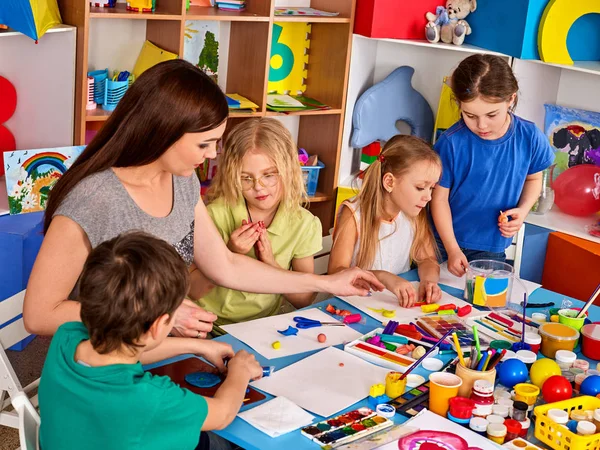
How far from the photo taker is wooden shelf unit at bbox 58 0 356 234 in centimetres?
316

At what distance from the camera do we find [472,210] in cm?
279

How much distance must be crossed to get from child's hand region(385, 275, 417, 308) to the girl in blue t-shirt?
41 cm

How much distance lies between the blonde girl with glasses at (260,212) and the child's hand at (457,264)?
40 cm

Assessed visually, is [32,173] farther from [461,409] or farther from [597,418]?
[597,418]

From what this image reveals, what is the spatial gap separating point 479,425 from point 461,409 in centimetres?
5

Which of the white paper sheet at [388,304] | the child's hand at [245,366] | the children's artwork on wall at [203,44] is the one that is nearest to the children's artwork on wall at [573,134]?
the children's artwork on wall at [203,44]

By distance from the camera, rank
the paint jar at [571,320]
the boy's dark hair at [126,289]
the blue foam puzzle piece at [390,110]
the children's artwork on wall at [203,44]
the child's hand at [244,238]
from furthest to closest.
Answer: the blue foam puzzle piece at [390,110] < the children's artwork on wall at [203,44] < the child's hand at [244,238] < the paint jar at [571,320] < the boy's dark hair at [126,289]

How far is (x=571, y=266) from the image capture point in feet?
10.8

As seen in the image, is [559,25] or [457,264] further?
[559,25]

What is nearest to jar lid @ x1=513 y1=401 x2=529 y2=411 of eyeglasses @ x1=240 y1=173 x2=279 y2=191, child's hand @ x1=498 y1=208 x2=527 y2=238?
eyeglasses @ x1=240 y1=173 x2=279 y2=191

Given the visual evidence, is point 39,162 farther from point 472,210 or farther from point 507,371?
point 507,371

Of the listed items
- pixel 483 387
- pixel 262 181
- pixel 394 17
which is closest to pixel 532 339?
pixel 483 387

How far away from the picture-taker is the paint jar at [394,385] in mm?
1667

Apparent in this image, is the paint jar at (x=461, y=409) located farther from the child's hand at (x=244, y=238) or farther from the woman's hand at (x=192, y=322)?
the child's hand at (x=244, y=238)
